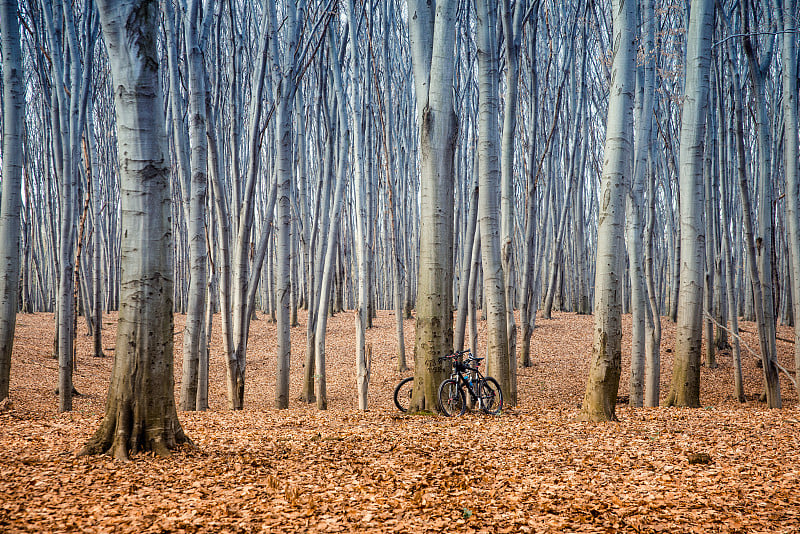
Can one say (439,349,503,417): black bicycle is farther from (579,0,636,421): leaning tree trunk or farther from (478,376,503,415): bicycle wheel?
(579,0,636,421): leaning tree trunk

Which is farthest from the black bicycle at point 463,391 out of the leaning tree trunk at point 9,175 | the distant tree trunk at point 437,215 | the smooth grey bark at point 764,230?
the leaning tree trunk at point 9,175

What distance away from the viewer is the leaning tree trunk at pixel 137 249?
3.87 metres

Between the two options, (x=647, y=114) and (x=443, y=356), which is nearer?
(x=443, y=356)

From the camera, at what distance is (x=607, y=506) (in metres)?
3.18

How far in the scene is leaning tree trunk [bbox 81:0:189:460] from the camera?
3.87m

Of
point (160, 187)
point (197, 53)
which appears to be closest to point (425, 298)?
point (160, 187)

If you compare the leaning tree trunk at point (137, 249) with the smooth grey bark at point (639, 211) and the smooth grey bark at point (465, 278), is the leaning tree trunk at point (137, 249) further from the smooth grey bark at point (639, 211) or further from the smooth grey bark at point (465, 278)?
the smooth grey bark at point (639, 211)

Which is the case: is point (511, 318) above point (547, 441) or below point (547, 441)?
above

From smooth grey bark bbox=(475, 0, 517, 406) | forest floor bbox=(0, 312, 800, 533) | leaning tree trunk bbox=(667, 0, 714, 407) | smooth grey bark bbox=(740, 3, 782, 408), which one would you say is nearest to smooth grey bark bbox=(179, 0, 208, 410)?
forest floor bbox=(0, 312, 800, 533)

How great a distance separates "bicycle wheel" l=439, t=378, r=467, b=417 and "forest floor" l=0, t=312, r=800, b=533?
0.74 ft

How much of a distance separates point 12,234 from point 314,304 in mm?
4367

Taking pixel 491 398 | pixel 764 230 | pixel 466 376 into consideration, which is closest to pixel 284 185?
pixel 466 376

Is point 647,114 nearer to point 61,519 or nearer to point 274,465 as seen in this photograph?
point 274,465

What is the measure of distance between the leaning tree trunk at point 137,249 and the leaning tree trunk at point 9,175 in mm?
3879
